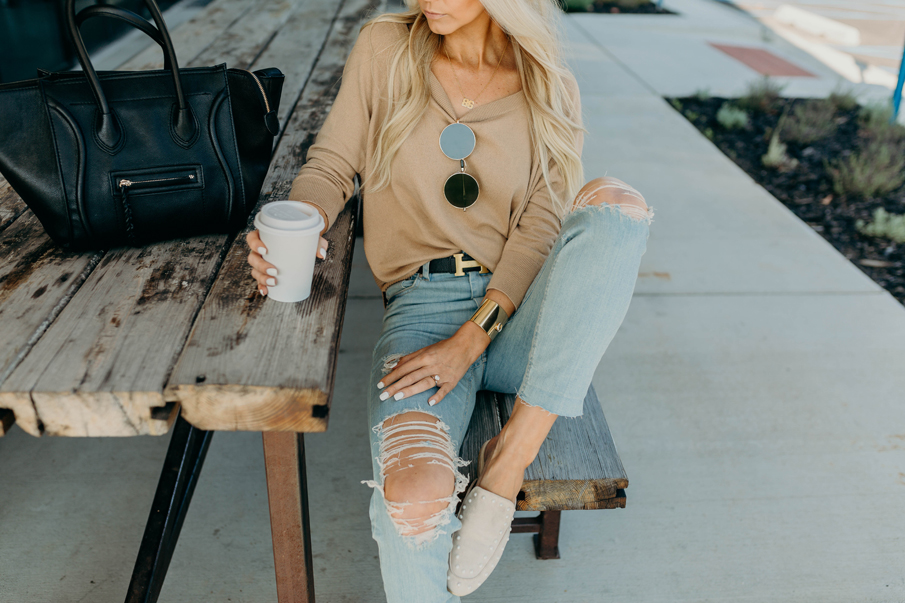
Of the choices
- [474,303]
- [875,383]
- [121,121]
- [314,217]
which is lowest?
[875,383]

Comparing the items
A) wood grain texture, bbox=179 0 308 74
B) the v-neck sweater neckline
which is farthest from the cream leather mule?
wood grain texture, bbox=179 0 308 74

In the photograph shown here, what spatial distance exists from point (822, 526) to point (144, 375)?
1.77m

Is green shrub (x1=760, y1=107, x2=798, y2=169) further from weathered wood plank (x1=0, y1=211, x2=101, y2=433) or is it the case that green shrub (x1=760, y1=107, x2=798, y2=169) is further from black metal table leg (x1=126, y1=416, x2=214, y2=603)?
weathered wood plank (x1=0, y1=211, x2=101, y2=433)

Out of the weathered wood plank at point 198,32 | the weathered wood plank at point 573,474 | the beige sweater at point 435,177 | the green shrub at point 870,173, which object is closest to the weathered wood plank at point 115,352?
the beige sweater at point 435,177

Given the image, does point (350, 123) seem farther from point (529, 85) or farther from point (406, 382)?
point (406, 382)

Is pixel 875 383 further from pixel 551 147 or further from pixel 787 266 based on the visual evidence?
pixel 551 147

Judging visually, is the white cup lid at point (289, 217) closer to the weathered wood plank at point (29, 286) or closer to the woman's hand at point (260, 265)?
the woman's hand at point (260, 265)

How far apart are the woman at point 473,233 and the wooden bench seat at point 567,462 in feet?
0.13

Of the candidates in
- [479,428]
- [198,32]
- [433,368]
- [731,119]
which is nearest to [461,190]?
[433,368]

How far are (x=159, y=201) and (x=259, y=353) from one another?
1.46ft

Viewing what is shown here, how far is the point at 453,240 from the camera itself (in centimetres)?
157

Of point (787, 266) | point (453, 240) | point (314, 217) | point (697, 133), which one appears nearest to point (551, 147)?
point (453, 240)

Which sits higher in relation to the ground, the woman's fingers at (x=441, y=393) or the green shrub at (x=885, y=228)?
the woman's fingers at (x=441, y=393)

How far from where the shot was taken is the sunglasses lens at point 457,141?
1.55 m
